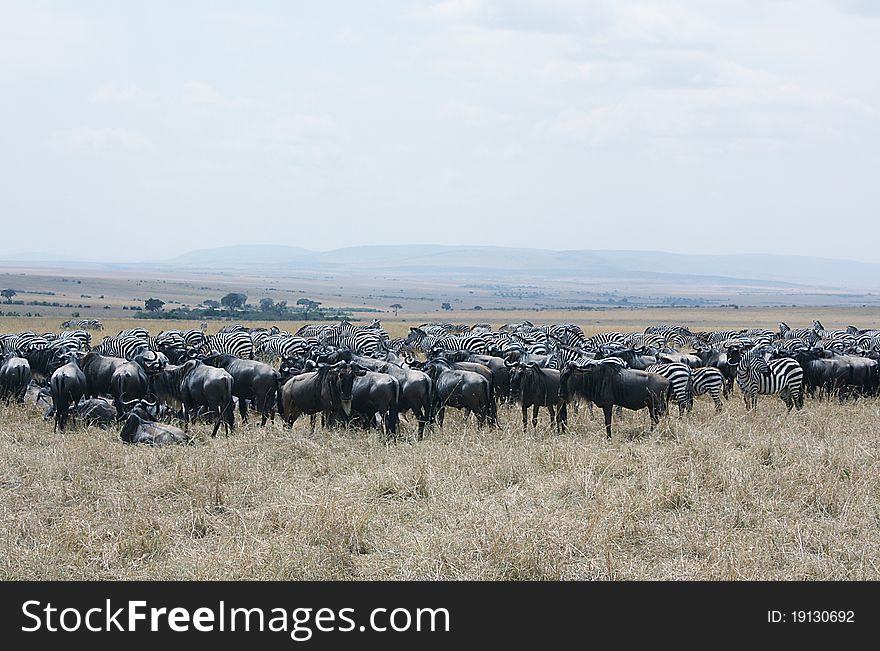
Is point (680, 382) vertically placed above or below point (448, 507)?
above

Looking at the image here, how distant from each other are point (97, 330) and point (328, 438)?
36.2 meters

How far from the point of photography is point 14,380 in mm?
16516

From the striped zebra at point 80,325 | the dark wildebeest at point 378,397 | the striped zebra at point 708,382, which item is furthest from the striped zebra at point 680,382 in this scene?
the striped zebra at point 80,325

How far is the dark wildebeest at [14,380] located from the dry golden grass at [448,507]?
3.99m

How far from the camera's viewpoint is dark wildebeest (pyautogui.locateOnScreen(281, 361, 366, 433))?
13.6 metres

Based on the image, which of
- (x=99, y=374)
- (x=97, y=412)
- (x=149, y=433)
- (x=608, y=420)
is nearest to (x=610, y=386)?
(x=608, y=420)

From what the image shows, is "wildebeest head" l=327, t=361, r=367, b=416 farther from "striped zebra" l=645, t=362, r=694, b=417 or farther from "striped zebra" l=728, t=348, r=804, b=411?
"striped zebra" l=728, t=348, r=804, b=411

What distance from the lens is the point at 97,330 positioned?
45.5 metres

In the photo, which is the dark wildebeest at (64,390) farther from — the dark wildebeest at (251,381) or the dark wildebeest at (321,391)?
the dark wildebeest at (321,391)

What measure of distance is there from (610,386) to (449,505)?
17.9 feet

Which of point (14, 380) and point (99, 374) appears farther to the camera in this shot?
point (14, 380)

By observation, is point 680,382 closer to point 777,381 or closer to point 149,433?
point 777,381

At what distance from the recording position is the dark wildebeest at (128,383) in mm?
14972
